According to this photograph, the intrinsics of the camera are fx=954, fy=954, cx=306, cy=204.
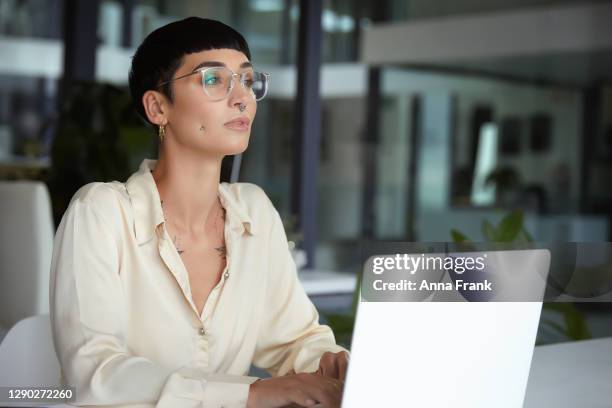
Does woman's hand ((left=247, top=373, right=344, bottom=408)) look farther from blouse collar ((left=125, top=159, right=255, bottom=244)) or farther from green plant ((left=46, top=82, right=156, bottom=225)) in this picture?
green plant ((left=46, top=82, right=156, bottom=225))

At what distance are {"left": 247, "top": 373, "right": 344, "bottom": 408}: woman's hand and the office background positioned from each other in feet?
15.3

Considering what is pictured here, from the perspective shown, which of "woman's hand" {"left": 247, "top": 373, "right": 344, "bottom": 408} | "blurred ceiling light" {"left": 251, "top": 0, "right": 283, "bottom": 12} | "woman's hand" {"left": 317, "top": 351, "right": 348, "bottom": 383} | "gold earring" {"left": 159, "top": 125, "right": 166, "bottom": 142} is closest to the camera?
"woman's hand" {"left": 247, "top": 373, "right": 344, "bottom": 408}

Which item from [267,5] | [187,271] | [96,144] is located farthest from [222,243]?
[267,5]

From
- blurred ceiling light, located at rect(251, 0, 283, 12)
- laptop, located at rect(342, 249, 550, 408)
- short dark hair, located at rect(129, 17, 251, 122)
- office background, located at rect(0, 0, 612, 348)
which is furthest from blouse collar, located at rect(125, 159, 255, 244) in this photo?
blurred ceiling light, located at rect(251, 0, 283, 12)

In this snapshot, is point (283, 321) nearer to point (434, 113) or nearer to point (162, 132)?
point (162, 132)

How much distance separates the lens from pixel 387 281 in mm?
1064

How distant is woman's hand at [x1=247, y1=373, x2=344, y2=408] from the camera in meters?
1.25

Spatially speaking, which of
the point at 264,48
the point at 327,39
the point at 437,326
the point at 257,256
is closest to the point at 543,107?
the point at 327,39

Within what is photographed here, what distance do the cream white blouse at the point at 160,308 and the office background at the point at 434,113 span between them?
4.32m

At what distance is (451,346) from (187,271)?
1.75ft

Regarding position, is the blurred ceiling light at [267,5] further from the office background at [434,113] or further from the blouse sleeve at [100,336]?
the blouse sleeve at [100,336]

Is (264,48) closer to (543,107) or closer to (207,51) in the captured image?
(543,107)

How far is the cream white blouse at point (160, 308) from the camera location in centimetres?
129

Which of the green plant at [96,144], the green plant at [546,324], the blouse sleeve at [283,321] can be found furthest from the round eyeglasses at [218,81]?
the green plant at [96,144]
